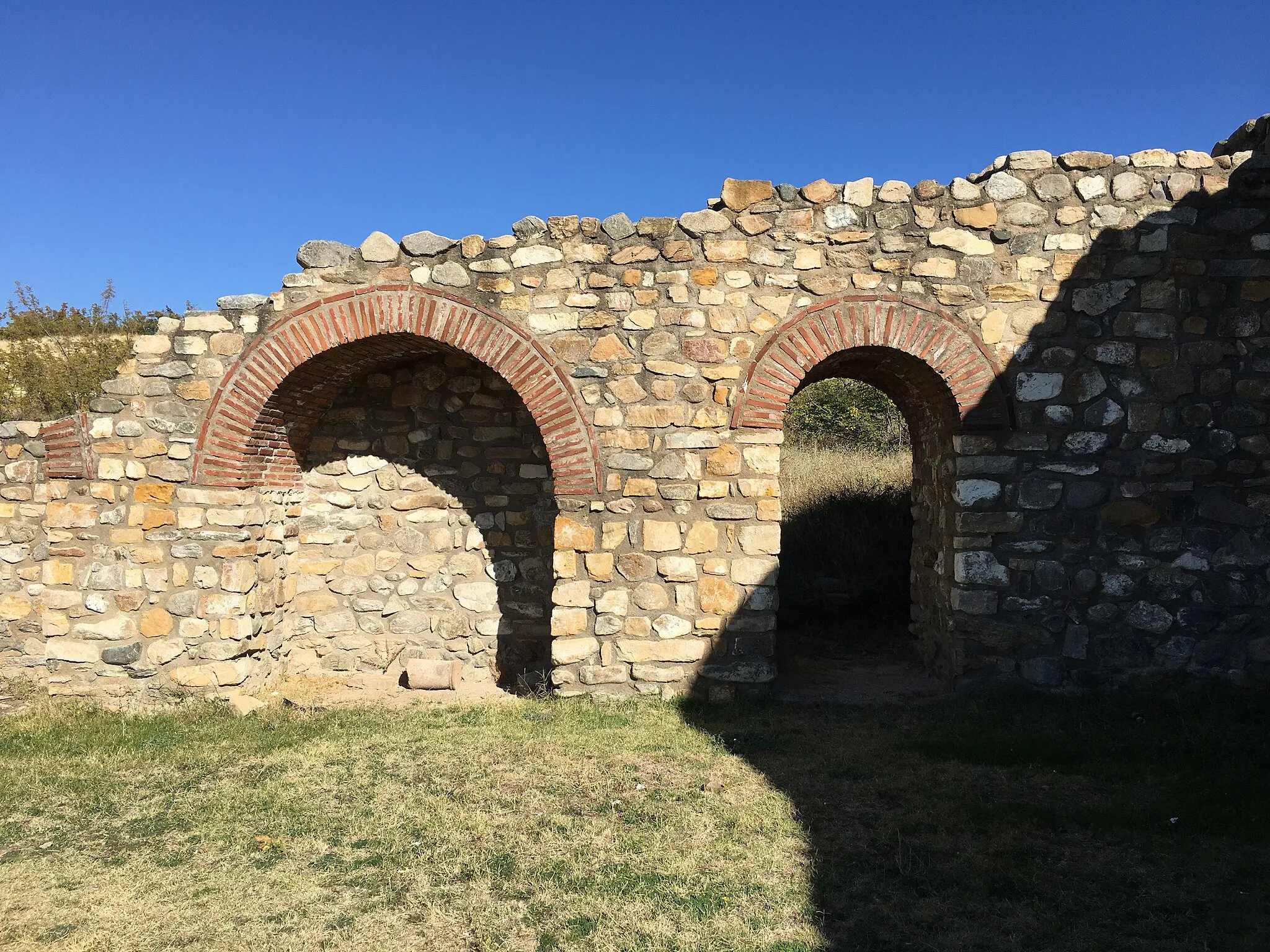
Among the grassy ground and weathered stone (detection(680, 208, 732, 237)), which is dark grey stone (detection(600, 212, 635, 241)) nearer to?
weathered stone (detection(680, 208, 732, 237))

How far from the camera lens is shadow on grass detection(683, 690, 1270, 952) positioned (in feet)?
10.6

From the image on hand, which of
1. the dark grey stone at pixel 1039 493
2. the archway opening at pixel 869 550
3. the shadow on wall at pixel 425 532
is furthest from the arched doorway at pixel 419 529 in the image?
the dark grey stone at pixel 1039 493

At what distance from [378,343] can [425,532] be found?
1.76 m

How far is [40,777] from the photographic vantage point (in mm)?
4875

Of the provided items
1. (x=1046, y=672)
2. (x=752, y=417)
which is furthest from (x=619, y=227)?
(x=1046, y=672)

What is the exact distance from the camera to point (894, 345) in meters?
6.00

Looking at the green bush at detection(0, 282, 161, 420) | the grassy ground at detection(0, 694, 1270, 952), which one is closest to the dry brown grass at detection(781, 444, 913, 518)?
the grassy ground at detection(0, 694, 1270, 952)

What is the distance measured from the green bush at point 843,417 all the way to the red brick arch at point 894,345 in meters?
10.3

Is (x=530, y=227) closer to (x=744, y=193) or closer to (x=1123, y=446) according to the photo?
(x=744, y=193)

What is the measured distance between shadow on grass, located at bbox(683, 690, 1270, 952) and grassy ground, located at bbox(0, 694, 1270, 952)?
2 centimetres

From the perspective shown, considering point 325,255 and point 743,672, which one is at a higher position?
point 325,255

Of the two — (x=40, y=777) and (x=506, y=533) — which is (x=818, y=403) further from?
(x=40, y=777)

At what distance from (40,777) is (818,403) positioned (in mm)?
15425

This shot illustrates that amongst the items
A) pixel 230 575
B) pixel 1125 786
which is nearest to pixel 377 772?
pixel 230 575
